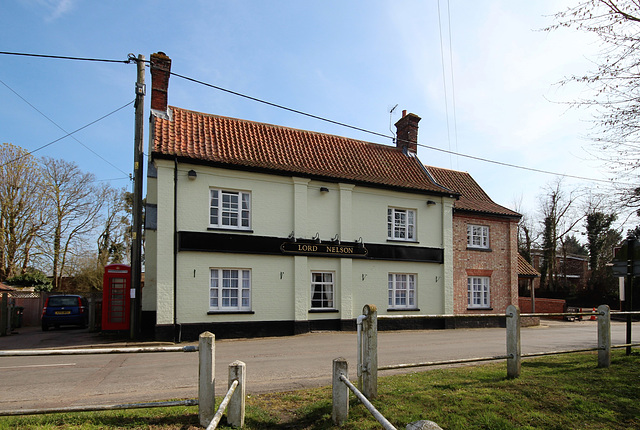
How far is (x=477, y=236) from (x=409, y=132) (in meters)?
6.59

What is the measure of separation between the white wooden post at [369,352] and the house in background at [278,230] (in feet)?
35.7

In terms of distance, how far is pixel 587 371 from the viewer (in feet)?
26.5

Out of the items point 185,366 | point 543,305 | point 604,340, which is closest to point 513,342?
point 604,340

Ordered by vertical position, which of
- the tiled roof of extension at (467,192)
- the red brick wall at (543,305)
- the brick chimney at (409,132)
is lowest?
the red brick wall at (543,305)

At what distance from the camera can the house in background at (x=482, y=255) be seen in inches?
867

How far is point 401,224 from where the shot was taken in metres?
20.4

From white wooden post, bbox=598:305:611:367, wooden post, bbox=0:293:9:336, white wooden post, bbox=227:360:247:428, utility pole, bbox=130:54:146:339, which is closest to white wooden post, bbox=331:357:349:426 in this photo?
white wooden post, bbox=227:360:247:428

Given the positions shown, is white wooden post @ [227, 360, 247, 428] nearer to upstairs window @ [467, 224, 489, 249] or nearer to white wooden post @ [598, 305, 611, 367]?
white wooden post @ [598, 305, 611, 367]

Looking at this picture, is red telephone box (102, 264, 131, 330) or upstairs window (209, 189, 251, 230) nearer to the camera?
upstairs window (209, 189, 251, 230)

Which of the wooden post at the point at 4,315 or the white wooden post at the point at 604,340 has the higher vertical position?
the white wooden post at the point at 604,340

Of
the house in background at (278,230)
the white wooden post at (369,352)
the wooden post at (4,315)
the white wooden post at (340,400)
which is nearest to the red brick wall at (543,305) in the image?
the house in background at (278,230)

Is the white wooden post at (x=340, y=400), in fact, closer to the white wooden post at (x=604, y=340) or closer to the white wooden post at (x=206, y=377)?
the white wooden post at (x=206, y=377)

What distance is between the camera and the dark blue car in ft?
66.4

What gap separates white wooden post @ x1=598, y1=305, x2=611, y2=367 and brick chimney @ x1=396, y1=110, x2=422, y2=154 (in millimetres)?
15630
